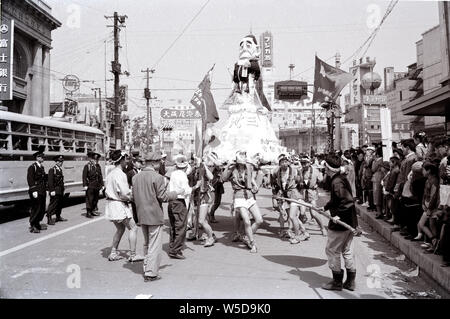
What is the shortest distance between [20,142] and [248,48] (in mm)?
7545

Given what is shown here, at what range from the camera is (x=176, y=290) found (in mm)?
4812

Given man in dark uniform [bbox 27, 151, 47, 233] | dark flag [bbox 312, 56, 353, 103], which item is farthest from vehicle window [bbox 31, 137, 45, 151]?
dark flag [bbox 312, 56, 353, 103]

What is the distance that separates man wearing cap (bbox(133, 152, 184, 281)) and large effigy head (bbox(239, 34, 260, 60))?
492 centimetres

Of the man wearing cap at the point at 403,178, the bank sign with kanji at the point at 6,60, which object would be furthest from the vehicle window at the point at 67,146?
the man wearing cap at the point at 403,178

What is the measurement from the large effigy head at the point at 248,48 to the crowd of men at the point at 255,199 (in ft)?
9.78

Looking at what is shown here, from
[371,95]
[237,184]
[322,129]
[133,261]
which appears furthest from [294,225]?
[322,129]

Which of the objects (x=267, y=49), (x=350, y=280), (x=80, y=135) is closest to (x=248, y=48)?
(x=350, y=280)

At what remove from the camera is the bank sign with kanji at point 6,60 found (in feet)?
40.4

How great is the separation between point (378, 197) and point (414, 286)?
464cm

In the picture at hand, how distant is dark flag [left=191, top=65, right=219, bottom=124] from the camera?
26.5 ft

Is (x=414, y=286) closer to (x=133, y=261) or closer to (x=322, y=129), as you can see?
(x=133, y=261)

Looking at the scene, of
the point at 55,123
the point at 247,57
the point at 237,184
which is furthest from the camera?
the point at 55,123

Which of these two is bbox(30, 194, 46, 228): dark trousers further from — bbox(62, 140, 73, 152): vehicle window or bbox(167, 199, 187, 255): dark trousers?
bbox(62, 140, 73, 152): vehicle window

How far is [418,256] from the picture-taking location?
5.75m
